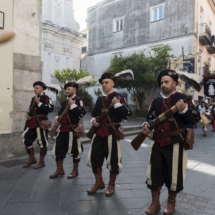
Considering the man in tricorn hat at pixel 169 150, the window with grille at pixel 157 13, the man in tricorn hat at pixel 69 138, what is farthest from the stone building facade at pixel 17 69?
the window with grille at pixel 157 13

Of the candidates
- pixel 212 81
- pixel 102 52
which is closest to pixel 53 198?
pixel 212 81

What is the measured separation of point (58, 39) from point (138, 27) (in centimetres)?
790

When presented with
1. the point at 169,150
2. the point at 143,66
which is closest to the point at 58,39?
the point at 143,66

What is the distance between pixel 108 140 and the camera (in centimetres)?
388

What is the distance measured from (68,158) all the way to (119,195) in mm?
2812

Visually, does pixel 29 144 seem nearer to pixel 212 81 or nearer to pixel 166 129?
pixel 166 129

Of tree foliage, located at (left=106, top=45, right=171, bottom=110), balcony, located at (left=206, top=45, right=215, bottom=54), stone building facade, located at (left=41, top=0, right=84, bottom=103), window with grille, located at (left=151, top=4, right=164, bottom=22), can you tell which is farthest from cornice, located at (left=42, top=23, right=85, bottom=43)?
balcony, located at (left=206, top=45, right=215, bottom=54)

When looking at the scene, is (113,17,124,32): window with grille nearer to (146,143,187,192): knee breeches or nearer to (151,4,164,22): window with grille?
(151,4,164,22): window with grille

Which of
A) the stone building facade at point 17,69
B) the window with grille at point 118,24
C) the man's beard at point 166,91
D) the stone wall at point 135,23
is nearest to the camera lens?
the man's beard at point 166,91

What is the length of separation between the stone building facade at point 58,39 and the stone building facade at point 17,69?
15.7 m

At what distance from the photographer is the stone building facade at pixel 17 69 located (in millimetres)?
6031

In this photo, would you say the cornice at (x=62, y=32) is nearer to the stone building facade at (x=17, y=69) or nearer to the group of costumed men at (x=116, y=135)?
the stone building facade at (x=17, y=69)

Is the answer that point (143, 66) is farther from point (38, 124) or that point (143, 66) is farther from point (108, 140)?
point (108, 140)

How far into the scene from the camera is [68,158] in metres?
6.37
